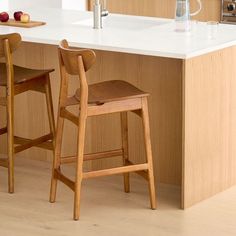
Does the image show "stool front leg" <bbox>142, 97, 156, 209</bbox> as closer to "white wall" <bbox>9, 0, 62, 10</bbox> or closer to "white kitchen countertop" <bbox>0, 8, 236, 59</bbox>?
"white kitchen countertop" <bbox>0, 8, 236, 59</bbox>

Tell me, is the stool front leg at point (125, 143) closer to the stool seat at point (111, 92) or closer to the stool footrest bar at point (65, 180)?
the stool seat at point (111, 92)

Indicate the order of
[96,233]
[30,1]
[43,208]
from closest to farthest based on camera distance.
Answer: [96,233], [43,208], [30,1]

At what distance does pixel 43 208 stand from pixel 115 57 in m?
0.94

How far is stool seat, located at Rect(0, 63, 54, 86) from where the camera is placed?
4.95 meters

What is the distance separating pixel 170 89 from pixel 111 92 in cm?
→ 42

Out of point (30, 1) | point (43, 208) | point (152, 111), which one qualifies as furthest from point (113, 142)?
point (30, 1)

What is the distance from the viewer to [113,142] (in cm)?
520

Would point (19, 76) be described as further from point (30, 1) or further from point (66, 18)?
point (30, 1)

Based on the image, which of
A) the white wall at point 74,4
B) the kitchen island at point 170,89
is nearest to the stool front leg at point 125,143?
the kitchen island at point 170,89

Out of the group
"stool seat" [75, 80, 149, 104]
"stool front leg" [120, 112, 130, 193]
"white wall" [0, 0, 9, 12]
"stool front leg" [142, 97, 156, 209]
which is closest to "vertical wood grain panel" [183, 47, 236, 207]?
"stool front leg" [142, 97, 156, 209]

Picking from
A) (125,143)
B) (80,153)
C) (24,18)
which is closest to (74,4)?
(24,18)

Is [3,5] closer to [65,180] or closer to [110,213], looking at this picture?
[65,180]

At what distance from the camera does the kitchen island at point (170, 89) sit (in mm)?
4648

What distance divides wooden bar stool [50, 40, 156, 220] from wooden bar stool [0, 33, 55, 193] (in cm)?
33
